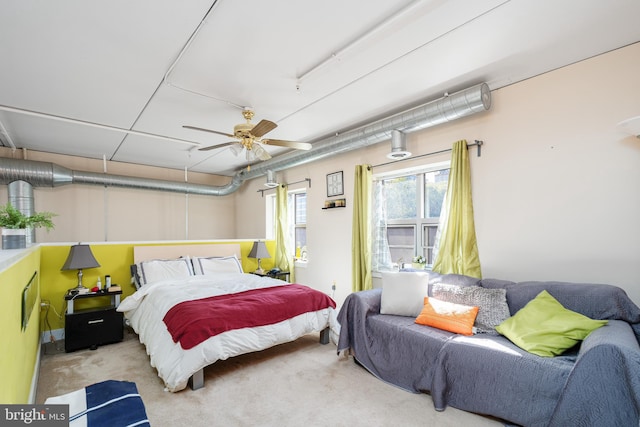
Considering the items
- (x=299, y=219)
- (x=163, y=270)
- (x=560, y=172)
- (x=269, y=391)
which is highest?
(x=560, y=172)

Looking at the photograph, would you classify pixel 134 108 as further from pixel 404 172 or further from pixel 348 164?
pixel 404 172

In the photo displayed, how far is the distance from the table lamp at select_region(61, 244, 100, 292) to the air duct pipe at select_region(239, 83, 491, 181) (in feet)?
9.80

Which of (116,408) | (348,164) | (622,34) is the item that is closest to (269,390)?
(116,408)

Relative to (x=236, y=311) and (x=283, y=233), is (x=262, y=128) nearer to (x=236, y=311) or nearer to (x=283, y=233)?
(x=236, y=311)

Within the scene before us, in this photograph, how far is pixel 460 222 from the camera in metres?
3.12

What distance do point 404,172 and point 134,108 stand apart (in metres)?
3.17

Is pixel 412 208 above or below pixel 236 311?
above

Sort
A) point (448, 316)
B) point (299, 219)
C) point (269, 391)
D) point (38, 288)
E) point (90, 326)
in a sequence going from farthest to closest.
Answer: point (299, 219) < point (90, 326) < point (38, 288) < point (448, 316) < point (269, 391)

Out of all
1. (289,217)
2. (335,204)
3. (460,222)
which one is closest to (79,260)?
(289,217)

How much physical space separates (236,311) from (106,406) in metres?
1.41

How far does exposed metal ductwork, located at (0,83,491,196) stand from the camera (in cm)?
286

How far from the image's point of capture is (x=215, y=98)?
306cm

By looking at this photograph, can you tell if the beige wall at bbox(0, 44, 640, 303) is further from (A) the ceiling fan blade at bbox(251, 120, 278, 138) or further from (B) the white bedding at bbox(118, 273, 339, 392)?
(B) the white bedding at bbox(118, 273, 339, 392)

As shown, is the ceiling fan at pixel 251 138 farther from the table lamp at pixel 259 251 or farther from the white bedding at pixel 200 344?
the table lamp at pixel 259 251
